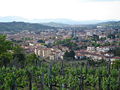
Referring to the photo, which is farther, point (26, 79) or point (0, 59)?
point (0, 59)

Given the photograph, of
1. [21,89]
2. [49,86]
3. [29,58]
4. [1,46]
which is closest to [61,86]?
[49,86]

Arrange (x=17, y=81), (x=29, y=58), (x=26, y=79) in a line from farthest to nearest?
(x=29, y=58) → (x=26, y=79) → (x=17, y=81)

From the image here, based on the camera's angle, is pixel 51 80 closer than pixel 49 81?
No

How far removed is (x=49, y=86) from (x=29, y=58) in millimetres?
11110

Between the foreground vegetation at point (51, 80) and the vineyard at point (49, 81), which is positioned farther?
the foreground vegetation at point (51, 80)

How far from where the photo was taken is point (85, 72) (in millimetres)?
21125

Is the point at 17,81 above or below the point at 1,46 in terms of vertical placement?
below

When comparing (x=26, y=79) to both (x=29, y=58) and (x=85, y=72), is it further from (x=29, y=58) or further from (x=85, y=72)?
(x=29, y=58)

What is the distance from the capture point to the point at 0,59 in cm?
2227

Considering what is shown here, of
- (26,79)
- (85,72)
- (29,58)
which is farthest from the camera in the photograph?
(29,58)

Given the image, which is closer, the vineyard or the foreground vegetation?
the vineyard

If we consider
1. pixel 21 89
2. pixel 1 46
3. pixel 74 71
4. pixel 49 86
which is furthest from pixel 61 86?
pixel 1 46

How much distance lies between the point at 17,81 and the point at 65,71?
21.3 feet

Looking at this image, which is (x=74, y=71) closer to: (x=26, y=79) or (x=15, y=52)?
(x=26, y=79)
